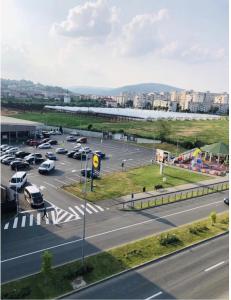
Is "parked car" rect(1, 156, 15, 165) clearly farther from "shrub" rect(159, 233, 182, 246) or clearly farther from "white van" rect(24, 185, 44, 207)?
"shrub" rect(159, 233, 182, 246)

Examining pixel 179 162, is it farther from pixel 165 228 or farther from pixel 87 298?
pixel 87 298

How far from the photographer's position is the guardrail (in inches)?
1574

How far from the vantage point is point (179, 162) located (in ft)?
214

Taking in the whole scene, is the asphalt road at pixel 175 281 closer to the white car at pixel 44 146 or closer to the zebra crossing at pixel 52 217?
the zebra crossing at pixel 52 217

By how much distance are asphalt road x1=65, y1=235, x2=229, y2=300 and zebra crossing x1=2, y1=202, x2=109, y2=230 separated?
36.2 feet

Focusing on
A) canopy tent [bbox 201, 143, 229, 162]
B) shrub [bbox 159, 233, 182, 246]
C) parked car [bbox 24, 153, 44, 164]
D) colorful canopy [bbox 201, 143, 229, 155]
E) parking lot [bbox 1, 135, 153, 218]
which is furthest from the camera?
colorful canopy [bbox 201, 143, 229, 155]

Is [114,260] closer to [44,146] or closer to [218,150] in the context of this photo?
[218,150]

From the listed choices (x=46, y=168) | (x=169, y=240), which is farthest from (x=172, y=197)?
(x=46, y=168)

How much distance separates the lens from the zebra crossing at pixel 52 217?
32866 millimetres

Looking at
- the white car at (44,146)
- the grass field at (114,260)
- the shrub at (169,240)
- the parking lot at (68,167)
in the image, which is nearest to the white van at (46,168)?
→ the parking lot at (68,167)

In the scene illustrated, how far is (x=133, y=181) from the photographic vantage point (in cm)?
5016

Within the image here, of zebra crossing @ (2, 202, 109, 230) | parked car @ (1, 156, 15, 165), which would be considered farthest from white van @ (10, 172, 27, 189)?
parked car @ (1, 156, 15, 165)

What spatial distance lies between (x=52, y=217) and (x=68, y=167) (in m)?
22.7

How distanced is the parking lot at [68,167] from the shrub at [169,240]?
13629mm
